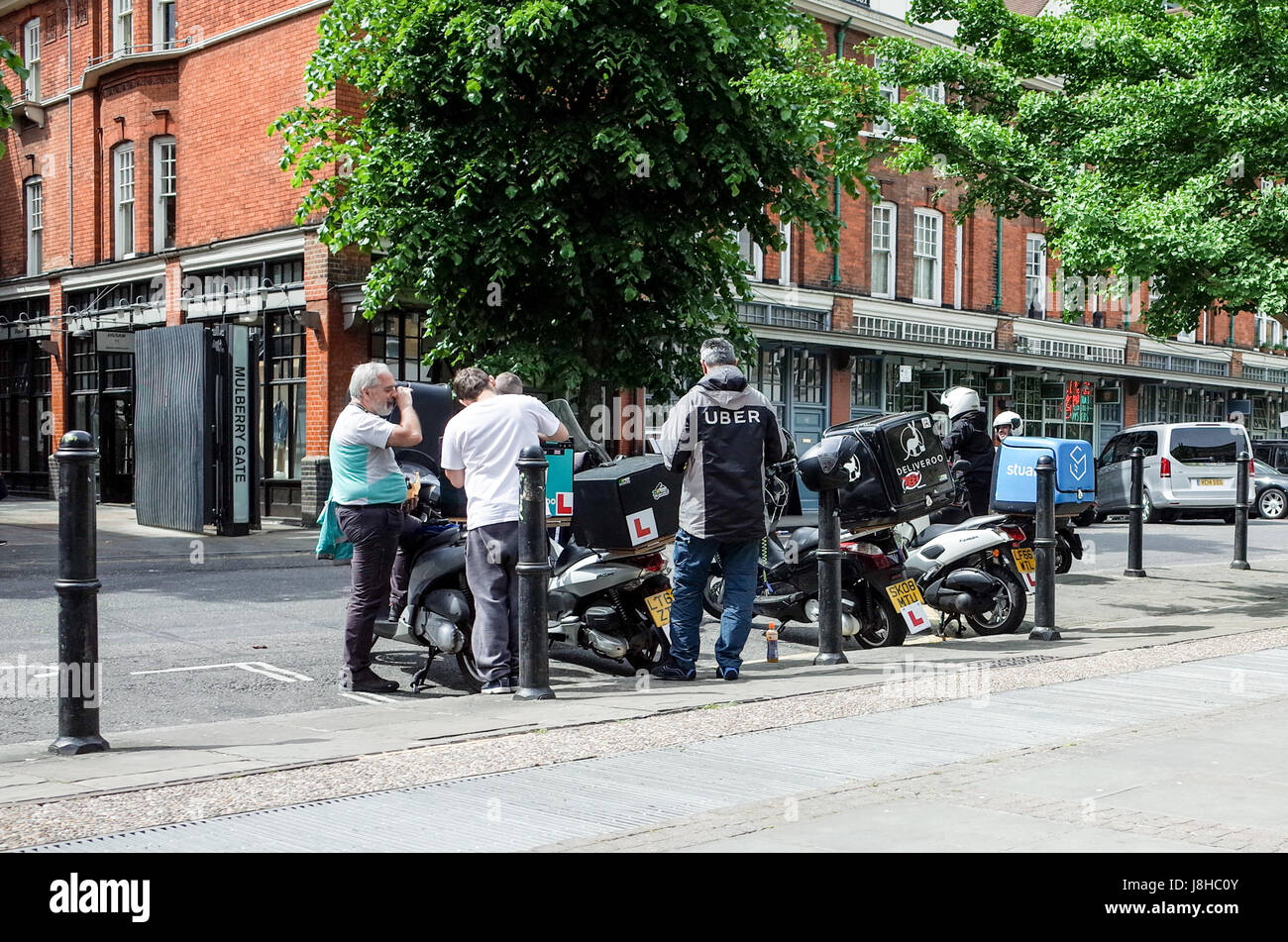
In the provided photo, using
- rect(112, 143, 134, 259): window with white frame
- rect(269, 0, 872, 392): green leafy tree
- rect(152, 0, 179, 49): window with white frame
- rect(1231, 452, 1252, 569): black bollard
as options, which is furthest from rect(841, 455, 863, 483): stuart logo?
rect(112, 143, 134, 259): window with white frame

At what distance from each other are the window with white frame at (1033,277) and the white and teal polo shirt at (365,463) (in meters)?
29.4

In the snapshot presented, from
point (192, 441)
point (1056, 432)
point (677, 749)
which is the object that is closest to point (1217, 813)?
point (677, 749)

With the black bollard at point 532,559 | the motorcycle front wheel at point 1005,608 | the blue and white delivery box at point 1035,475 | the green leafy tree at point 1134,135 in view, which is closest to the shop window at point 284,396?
the green leafy tree at point 1134,135

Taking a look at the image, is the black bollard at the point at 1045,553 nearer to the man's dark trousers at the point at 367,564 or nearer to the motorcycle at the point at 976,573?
the motorcycle at the point at 976,573

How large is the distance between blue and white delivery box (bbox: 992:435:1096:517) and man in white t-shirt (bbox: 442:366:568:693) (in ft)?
13.1

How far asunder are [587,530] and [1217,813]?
13.5 feet

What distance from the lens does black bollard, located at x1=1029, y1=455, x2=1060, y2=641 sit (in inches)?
372

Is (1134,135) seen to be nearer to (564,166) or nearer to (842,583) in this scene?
(842,583)

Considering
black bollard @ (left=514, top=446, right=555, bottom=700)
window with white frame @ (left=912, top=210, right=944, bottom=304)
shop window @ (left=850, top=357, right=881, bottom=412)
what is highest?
window with white frame @ (left=912, top=210, right=944, bottom=304)

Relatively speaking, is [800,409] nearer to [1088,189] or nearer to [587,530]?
[1088,189]

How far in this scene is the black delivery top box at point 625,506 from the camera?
7.95 m

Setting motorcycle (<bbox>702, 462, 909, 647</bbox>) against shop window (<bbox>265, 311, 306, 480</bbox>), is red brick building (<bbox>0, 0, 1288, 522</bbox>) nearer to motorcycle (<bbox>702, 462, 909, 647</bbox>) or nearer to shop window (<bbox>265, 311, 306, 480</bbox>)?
shop window (<bbox>265, 311, 306, 480</bbox>)
